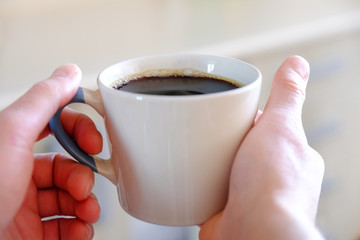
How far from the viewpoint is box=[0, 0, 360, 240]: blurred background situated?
1021 millimetres

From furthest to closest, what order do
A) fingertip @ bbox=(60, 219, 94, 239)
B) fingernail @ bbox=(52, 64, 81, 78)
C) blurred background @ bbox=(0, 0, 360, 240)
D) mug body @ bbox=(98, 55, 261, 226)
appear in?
blurred background @ bbox=(0, 0, 360, 240), fingertip @ bbox=(60, 219, 94, 239), fingernail @ bbox=(52, 64, 81, 78), mug body @ bbox=(98, 55, 261, 226)

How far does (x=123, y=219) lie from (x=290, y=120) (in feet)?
2.01

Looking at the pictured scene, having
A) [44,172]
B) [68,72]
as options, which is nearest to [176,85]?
[68,72]

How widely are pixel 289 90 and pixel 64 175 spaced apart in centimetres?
34

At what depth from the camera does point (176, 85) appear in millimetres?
586

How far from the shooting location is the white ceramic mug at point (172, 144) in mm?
450

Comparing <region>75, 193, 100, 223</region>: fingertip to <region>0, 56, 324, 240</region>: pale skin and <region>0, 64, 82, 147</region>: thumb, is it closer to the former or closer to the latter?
<region>0, 56, 324, 240</region>: pale skin

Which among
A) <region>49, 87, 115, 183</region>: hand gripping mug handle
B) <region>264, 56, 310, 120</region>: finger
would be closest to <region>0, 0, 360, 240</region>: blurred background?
<region>49, 87, 115, 183</region>: hand gripping mug handle

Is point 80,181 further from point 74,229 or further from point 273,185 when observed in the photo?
point 273,185

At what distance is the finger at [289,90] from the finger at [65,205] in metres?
0.29

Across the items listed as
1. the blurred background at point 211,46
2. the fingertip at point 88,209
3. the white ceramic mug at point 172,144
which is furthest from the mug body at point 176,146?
the blurred background at point 211,46

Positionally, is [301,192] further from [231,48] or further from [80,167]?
[231,48]

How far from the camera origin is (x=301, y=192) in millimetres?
513

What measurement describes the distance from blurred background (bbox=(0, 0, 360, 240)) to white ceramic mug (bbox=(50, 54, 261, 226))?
375 mm
